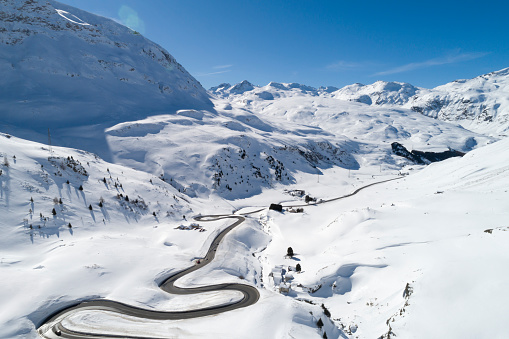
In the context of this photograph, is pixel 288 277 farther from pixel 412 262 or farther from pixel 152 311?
pixel 152 311

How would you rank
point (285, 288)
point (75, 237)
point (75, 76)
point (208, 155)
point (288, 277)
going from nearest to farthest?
point (285, 288), point (75, 237), point (288, 277), point (208, 155), point (75, 76)

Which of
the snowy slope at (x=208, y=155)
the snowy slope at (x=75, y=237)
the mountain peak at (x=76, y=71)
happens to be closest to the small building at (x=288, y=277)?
the snowy slope at (x=75, y=237)

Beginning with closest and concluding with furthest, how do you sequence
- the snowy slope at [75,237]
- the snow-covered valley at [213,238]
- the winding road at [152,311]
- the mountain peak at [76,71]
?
the winding road at [152,311] < the snow-covered valley at [213,238] < the snowy slope at [75,237] < the mountain peak at [76,71]

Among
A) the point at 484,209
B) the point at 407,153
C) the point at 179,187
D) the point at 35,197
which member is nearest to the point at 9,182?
the point at 35,197

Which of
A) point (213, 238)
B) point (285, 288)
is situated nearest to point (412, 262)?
point (285, 288)

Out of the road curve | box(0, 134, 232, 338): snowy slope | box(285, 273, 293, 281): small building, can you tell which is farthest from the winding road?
box(285, 273, 293, 281): small building

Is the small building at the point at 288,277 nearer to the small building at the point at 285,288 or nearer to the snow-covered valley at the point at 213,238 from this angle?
the snow-covered valley at the point at 213,238

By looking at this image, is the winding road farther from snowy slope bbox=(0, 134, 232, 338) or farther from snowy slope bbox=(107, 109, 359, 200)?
snowy slope bbox=(107, 109, 359, 200)

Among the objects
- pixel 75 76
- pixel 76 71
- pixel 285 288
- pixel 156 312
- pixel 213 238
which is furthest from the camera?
pixel 76 71

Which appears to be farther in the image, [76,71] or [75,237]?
[76,71]
